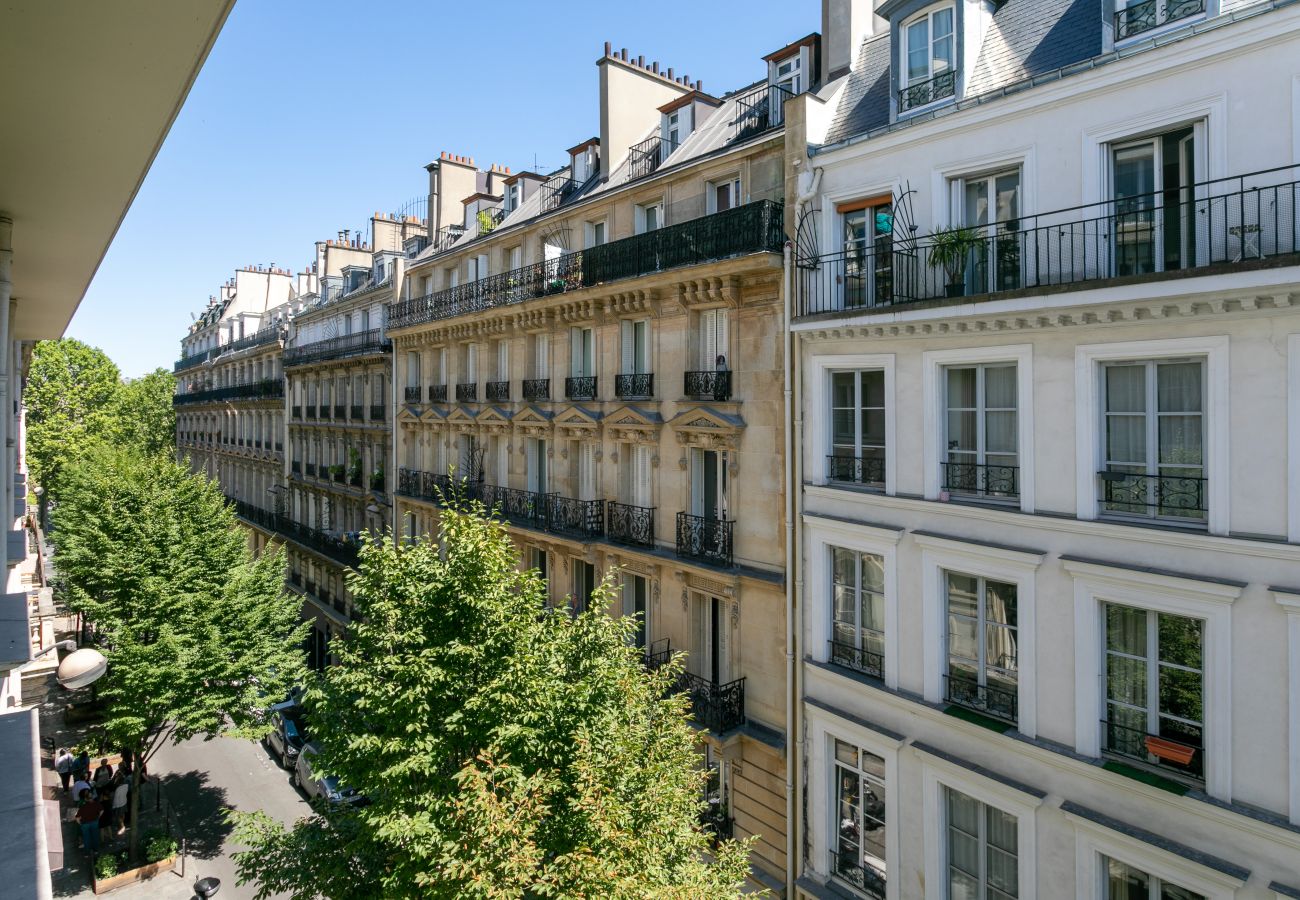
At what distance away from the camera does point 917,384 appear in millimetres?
12227

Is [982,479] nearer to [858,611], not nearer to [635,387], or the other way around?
[858,611]

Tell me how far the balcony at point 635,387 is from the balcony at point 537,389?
3.33 meters

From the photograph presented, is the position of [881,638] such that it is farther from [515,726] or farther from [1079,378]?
[515,726]

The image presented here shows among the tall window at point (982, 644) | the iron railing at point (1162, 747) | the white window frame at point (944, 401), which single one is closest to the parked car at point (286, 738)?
the tall window at point (982, 644)

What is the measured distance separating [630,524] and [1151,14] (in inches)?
517

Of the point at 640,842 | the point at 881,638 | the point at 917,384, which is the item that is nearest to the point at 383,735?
the point at 640,842

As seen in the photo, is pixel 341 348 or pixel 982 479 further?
pixel 341 348

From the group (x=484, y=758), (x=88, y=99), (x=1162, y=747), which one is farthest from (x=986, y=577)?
(x=88, y=99)

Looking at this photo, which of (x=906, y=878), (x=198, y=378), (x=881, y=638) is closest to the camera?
(x=906, y=878)

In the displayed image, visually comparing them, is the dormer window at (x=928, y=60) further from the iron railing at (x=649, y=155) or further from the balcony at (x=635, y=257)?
the iron railing at (x=649, y=155)

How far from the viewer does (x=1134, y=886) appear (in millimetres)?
9617

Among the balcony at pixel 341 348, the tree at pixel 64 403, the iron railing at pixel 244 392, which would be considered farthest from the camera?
the tree at pixel 64 403

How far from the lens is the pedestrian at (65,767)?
72.7 ft

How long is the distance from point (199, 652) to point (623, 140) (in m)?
17.2
